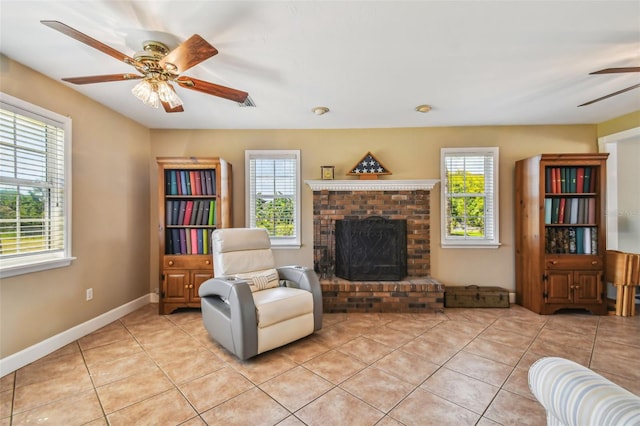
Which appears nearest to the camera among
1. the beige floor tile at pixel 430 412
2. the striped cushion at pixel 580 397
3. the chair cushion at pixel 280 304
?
the striped cushion at pixel 580 397

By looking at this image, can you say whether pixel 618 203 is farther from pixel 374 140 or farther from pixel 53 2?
pixel 53 2

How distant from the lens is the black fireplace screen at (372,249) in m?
3.42

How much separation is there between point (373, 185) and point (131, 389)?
3.11 meters

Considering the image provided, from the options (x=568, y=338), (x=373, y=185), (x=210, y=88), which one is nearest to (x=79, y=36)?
(x=210, y=88)

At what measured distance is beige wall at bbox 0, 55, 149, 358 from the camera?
2100mm

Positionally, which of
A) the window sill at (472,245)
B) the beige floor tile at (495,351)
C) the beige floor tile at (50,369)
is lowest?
the beige floor tile at (495,351)

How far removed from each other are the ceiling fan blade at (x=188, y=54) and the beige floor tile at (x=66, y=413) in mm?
2187

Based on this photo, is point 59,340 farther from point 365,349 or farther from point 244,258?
point 365,349

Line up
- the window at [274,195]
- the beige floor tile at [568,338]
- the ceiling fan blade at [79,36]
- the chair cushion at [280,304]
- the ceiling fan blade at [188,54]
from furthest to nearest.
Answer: the window at [274,195] < the beige floor tile at [568,338] < the chair cushion at [280,304] < the ceiling fan blade at [188,54] < the ceiling fan blade at [79,36]

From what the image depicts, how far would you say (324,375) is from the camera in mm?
1943

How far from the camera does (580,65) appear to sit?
2.11 m

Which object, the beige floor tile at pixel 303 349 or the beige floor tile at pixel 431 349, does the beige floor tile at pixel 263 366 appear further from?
Result: the beige floor tile at pixel 431 349

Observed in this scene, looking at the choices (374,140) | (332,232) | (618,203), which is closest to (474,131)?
(374,140)

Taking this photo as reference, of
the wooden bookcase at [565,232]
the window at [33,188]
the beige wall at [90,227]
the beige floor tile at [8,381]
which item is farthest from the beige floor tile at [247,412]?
the wooden bookcase at [565,232]
